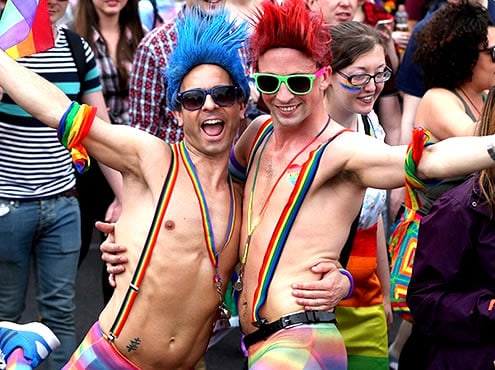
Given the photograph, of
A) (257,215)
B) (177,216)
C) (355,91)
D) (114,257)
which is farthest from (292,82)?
(114,257)

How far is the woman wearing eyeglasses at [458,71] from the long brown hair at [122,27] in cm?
185

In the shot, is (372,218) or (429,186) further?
(372,218)

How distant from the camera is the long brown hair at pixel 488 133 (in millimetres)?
3537

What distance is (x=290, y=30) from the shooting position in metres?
3.60

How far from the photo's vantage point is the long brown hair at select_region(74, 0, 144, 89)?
6137mm

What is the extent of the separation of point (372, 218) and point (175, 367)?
1.10m

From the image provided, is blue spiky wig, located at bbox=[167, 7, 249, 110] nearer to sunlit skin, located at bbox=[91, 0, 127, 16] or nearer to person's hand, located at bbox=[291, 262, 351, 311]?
person's hand, located at bbox=[291, 262, 351, 311]

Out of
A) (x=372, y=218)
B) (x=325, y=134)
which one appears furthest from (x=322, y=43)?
(x=372, y=218)

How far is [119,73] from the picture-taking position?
610 cm

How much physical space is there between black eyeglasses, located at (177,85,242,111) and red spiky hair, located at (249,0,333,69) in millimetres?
162

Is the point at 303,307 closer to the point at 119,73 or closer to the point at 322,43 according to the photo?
the point at 322,43

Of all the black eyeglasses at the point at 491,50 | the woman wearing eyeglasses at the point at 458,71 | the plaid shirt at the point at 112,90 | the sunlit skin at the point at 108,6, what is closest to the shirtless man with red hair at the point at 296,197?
the woman wearing eyeglasses at the point at 458,71

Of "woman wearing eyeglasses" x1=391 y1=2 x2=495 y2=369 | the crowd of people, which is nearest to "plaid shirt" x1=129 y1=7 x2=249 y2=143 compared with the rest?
"woman wearing eyeglasses" x1=391 y1=2 x2=495 y2=369

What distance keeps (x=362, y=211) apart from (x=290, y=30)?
998mm
